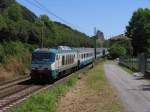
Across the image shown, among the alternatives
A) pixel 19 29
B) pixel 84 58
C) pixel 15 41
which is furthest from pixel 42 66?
pixel 84 58

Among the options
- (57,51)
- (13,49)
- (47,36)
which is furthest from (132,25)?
(57,51)

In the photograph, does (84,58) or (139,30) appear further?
(139,30)

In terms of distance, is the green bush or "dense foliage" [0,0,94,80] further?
the green bush

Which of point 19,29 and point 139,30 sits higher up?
point 139,30

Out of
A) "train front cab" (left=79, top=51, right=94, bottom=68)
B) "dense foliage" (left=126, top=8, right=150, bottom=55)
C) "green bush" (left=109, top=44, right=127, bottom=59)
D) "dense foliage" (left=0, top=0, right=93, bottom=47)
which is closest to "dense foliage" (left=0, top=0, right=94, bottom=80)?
"dense foliage" (left=0, top=0, right=93, bottom=47)

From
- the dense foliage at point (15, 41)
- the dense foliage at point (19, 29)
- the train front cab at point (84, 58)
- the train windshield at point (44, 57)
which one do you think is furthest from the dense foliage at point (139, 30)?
the train windshield at point (44, 57)

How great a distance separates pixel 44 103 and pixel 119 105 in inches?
122

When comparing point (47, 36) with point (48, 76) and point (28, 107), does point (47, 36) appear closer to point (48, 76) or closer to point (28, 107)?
point (48, 76)

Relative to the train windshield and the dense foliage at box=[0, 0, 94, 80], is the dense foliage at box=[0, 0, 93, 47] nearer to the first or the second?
the dense foliage at box=[0, 0, 94, 80]

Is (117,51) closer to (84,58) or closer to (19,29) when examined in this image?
(84,58)

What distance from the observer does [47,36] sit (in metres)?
79.4

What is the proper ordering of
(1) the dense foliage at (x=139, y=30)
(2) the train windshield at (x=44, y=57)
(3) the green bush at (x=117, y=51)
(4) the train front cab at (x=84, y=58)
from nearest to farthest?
(2) the train windshield at (x=44, y=57), (4) the train front cab at (x=84, y=58), (1) the dense foliage at (x=139, y=30), (3) the green bush at (x=117, y=51)

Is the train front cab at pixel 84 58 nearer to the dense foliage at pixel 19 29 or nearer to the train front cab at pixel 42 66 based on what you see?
the dense foliage at pixel 19 29

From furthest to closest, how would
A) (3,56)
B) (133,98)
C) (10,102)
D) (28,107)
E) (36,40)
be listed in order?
1. (36,40)
2. (3,56)
3. (10,102)
4. (133,98)
5. (28,107)
